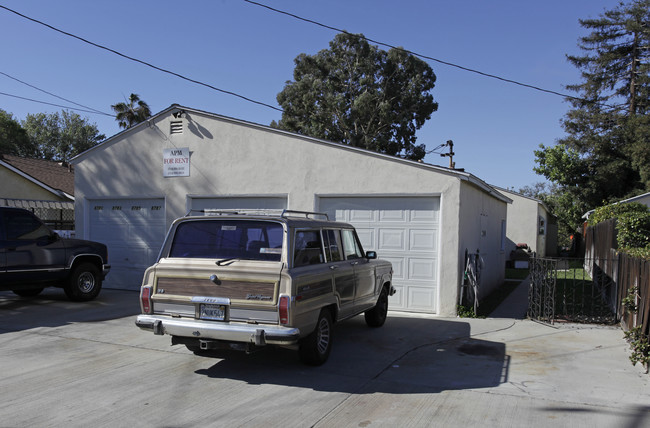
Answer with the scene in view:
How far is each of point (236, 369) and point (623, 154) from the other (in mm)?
31634

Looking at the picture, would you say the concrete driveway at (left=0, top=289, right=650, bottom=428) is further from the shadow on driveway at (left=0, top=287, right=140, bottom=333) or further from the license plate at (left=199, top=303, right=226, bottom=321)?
the license plate at (left=199, top=303, right=226, bottom=321)

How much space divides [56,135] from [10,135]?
31.0ft

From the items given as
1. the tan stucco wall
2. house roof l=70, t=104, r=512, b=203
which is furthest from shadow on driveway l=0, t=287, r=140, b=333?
the tan stucco wall

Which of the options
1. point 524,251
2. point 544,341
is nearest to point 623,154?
point 524,251

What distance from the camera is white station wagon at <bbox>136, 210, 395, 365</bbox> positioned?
5473 millimetres

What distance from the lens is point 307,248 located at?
6.27 meters

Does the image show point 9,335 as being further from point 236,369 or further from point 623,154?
point 623,154

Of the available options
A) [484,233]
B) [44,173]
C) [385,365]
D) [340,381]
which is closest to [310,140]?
[484,233]

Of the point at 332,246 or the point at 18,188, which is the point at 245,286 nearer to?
the point at 332,246

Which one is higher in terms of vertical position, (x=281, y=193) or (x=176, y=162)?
(x=176, y=162)

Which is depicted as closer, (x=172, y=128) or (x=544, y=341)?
(x=544, y=341)

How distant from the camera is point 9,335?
25.9 ft

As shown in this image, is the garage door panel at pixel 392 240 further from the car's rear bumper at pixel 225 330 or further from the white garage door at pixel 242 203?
the car's rear bumper at pixel 225 330

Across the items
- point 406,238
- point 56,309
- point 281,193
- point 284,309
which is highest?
point 281,193
